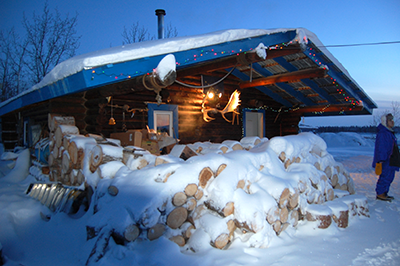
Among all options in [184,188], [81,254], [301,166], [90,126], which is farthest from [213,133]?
[81,254]

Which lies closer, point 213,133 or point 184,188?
point 184,188

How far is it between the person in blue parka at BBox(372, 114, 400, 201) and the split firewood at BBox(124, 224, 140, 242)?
17.0 ft

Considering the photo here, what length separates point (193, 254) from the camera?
272cm

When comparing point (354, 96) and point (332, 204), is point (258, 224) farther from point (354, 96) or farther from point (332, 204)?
point (354, 96)

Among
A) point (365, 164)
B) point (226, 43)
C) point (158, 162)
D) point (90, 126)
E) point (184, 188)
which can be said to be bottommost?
point (365, 164)

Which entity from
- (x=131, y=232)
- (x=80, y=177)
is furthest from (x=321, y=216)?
(x=80, y=177)

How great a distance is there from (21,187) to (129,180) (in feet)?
12.8

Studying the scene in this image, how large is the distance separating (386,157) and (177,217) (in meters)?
4.82

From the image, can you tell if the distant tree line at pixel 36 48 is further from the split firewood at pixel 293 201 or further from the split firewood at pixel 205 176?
the split firewood at pixel 293 201

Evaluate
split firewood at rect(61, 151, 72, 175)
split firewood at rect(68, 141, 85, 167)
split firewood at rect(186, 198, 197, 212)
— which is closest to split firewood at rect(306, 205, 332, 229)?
split firewood at rect(186, 198, 197, 212)

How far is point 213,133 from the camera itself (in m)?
8.98

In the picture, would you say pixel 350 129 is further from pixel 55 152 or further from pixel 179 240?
pixel 179 240

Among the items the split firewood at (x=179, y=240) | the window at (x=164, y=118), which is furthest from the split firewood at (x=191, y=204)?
the window at (x=164, y=118)

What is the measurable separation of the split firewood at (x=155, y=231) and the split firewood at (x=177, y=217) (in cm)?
10
